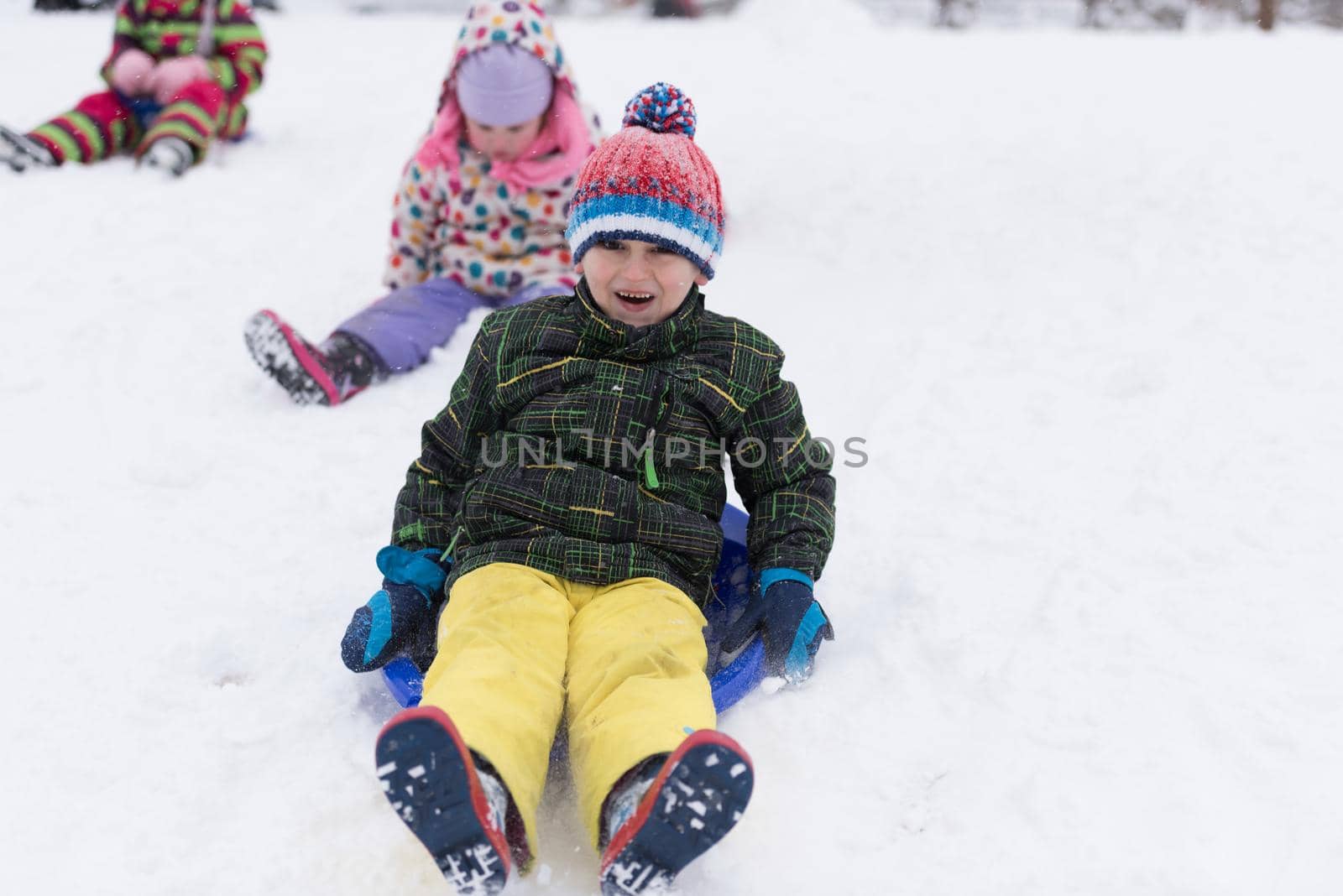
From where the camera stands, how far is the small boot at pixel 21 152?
4398 millimetres

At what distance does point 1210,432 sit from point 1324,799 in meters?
1.12

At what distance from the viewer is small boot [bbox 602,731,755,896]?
1228 mm

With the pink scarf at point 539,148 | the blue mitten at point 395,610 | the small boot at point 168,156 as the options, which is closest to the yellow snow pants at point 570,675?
the blue mitten at point 395,610

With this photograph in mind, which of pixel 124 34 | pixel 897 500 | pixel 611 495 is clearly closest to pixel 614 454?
pixel 611 495

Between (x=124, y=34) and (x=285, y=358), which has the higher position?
(x=124, y=34)

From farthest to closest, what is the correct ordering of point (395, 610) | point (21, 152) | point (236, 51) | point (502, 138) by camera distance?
point (236, 51) → point (21, 152) → point (502, 138) → point (395, 610)

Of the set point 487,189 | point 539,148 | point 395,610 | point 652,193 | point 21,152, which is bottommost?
point 21,152

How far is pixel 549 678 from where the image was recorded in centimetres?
151

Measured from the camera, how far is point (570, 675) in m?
1.56

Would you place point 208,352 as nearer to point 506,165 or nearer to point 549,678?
point 506,165

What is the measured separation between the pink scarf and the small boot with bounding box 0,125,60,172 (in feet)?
7.08

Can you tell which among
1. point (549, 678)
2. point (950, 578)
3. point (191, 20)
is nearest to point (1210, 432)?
point (950, 578)

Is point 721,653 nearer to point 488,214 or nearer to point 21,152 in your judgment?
point 488,214

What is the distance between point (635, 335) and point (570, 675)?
563mm
